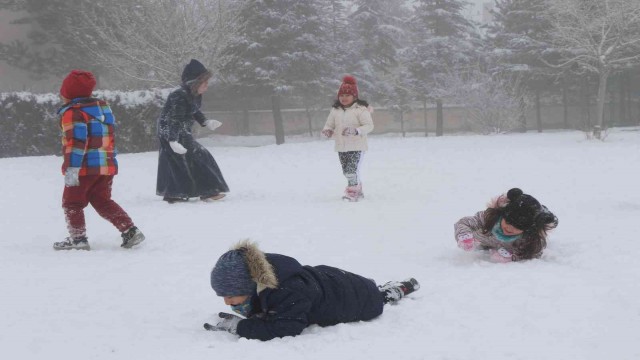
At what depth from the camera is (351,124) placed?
938 centimetres

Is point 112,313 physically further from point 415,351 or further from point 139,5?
point 139,5

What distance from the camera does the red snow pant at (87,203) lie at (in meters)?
6.01

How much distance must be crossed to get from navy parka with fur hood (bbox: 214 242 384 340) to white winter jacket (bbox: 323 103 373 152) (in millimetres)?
5585

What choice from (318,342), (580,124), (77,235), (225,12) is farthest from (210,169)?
(580,124)

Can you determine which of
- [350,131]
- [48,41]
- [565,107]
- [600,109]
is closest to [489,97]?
[600,109]

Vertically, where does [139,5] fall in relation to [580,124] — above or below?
above

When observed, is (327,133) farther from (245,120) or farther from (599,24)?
(245,120)

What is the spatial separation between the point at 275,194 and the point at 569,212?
4.59 m

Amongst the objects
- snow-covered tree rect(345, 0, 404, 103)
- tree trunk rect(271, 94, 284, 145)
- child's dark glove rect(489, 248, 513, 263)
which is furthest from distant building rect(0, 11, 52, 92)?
child's dark glove rect(489, 248, 513, 263)

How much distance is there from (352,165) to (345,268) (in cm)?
400

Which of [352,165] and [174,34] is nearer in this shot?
[352,165]

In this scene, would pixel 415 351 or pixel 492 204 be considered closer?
pixel 415 351

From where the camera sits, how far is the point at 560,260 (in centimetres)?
534

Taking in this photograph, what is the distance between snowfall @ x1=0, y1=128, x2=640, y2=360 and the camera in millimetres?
3490
